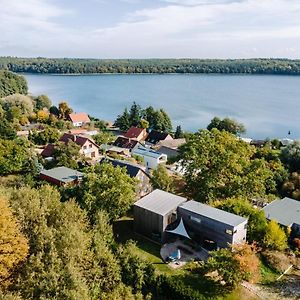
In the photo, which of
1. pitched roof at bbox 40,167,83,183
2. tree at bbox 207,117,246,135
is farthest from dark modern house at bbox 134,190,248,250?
tree at bbox 207,117,246,135

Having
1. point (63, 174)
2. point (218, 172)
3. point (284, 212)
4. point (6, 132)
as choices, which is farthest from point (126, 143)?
point (284, 212)

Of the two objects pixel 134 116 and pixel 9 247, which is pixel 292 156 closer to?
pixel 9 247

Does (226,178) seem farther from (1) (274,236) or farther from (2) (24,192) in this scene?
(2) (24,192)

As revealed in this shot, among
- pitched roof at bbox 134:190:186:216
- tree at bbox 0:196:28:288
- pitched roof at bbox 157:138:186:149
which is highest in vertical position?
tree at bbox 0:196:28:288

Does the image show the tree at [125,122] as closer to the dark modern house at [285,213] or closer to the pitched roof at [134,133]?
the pitched roof at [134,133]

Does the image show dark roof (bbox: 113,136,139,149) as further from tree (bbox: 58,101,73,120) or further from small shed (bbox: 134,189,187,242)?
small shed (bbox: 134,189,187,242)

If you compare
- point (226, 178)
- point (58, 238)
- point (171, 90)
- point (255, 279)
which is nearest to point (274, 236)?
point (255, 279)
